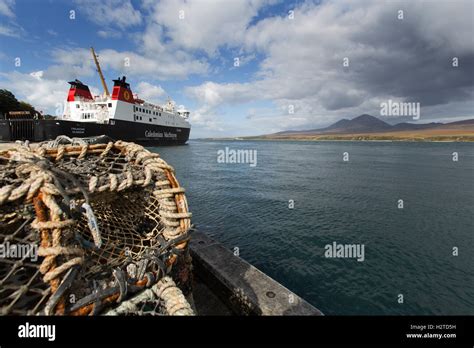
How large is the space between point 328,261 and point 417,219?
812 cm

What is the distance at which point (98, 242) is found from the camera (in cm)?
246

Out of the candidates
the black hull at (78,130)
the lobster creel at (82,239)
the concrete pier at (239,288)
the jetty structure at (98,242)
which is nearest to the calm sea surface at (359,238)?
the concrete pier at (239,288)

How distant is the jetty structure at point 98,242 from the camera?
204cm

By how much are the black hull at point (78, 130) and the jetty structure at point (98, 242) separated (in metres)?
39.2

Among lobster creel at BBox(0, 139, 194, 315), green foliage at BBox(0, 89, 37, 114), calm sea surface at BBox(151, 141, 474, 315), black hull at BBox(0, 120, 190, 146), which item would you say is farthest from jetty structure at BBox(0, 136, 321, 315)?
green foliage at BBox(0, 89, 37, 114)

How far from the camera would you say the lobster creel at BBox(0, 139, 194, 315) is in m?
2.03

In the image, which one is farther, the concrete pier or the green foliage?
the green foliage

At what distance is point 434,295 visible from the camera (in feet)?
22.6

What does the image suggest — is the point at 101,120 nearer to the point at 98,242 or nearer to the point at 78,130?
the point at 78,130

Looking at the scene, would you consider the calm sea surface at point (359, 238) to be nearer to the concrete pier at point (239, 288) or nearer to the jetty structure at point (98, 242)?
the concrete pier at point (239, 288)

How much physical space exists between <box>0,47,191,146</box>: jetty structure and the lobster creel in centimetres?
4003

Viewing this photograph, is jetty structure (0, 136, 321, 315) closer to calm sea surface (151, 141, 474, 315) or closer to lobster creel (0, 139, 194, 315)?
lobster creel (0, 139, 194, 315)
